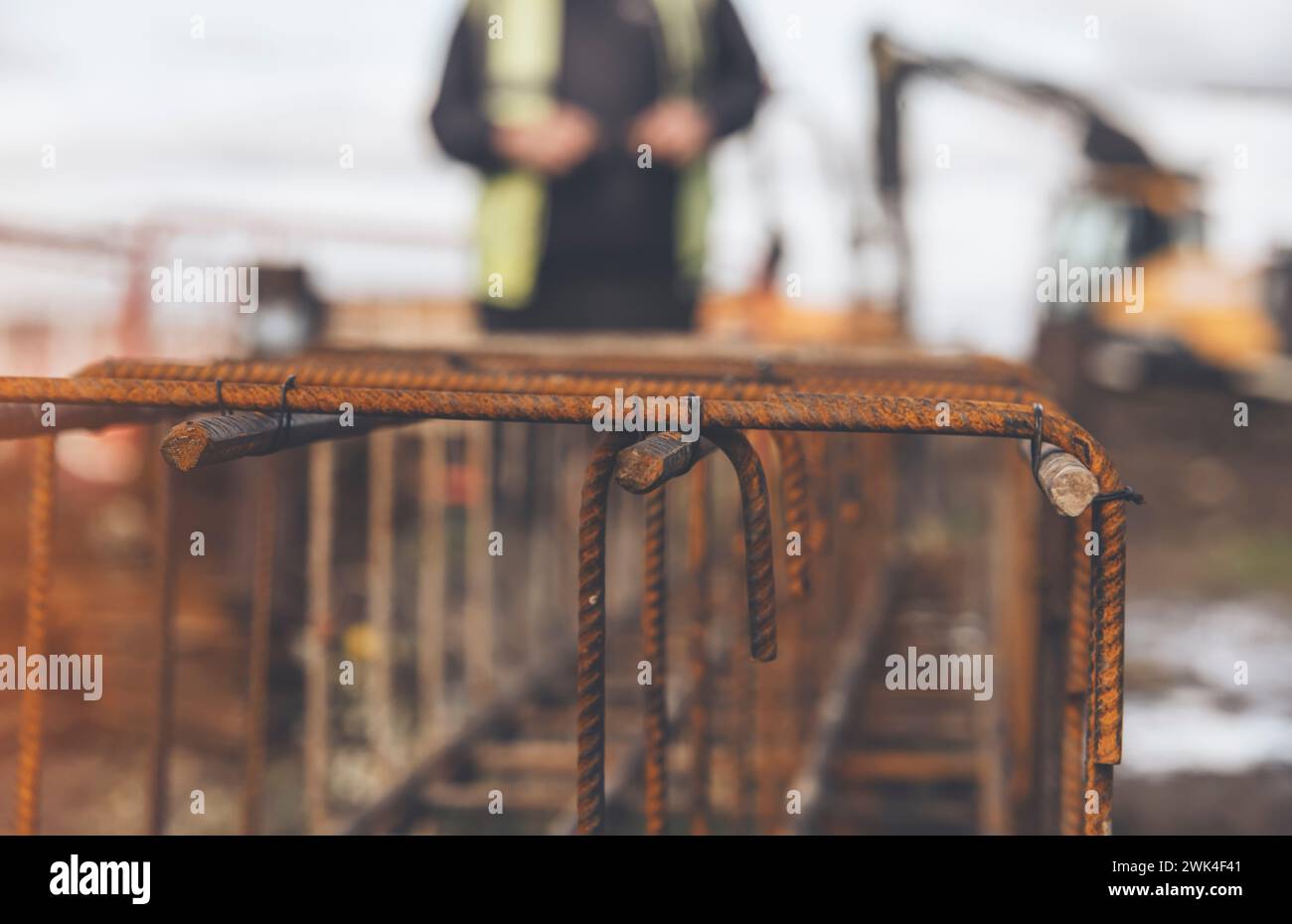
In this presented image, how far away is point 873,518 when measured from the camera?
6.39 m

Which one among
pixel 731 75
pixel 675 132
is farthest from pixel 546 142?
pixel 731 75

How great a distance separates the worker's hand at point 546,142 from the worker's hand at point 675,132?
0.18m

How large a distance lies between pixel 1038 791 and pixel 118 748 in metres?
5.87

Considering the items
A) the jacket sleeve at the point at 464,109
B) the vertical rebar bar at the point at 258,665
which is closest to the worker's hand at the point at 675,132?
the jacket sleeve at the point at 464,109

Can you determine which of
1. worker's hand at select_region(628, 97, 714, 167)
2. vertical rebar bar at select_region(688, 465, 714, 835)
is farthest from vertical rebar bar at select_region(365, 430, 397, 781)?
vertical rebar bar at select_region(688, 465, 714, 835)

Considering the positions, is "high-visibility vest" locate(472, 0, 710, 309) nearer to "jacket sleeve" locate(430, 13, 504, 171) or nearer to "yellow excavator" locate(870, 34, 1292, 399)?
"jacket sleeve" locate(430, 13, 504, 171)

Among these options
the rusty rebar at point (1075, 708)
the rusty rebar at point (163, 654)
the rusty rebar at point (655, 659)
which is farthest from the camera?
the rusty rebar at point (163, 654)

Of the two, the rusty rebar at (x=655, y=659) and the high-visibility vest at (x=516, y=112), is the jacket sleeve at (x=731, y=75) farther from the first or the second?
the rusty rebar at (x=655, y=659)

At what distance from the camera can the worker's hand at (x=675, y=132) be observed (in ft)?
13.0

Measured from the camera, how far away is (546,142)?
12.8 ft

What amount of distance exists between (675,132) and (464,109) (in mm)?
589

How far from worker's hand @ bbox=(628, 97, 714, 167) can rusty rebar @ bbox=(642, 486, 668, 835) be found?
2.31m

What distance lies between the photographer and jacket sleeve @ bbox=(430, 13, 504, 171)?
3.90m
